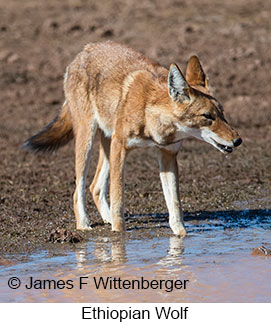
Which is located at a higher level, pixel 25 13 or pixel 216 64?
pixel 25 13

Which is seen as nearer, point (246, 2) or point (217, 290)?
point (217, 290)

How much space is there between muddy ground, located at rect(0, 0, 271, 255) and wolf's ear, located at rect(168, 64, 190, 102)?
134 centimetres

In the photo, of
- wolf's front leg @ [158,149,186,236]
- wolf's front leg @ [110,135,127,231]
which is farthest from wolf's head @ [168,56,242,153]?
wolf's front leg @ [110,135,127,231]

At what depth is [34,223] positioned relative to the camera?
24.8 feet

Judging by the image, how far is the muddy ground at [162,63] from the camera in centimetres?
823

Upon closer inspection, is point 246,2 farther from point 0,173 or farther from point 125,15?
point 0,173

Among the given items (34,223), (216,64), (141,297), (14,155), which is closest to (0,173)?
(14,155)

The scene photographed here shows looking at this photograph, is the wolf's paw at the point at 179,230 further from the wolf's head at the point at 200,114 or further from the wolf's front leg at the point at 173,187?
the wolf's head at the point at 200,114

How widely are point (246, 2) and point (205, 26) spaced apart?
216 cm

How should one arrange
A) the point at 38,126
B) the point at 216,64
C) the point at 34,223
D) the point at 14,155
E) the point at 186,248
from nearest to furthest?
the point at 186,248, the point at 34,223, the point at 14,155, the point at 38,126, the point at 216,64

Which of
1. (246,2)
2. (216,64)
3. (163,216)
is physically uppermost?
(246,2)

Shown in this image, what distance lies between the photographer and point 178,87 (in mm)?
6695
